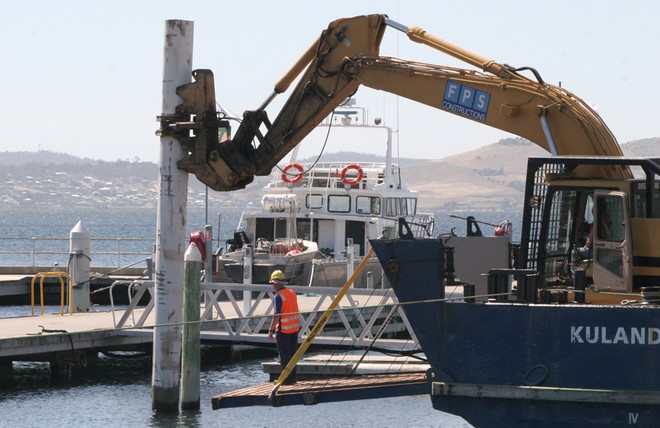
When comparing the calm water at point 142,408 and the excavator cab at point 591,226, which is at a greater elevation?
the excavator cab at point 591,226

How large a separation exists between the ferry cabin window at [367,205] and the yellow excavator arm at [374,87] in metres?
15.3

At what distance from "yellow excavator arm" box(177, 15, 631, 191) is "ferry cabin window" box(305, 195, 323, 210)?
1548 cm

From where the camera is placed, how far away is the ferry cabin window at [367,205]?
35719 millimetres

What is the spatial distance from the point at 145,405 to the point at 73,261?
6.17 m

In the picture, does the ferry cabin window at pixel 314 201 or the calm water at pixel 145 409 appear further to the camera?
the ferry cabin window at pixel 314 201

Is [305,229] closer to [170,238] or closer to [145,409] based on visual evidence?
[145,409]

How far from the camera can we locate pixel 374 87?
19344 millimetres

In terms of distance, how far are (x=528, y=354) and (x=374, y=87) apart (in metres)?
5.90

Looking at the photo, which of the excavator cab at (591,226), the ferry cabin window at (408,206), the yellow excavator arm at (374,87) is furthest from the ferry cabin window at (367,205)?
the excavator cab at (591,226)

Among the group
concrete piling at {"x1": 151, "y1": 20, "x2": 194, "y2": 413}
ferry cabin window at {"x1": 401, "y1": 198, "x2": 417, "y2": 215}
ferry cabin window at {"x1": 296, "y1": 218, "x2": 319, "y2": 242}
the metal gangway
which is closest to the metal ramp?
concrete piling at {"x1": 151, "y1": 20, "x2": 194, "y2": 413}

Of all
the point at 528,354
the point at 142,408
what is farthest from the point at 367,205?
the point at 528,354

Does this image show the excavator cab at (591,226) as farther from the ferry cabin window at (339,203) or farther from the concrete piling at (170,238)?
the ferry cabin window at (339,203)

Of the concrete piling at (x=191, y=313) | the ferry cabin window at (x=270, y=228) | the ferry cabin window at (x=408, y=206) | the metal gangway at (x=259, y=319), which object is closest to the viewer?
the concrete piling at (x=191, y=313)

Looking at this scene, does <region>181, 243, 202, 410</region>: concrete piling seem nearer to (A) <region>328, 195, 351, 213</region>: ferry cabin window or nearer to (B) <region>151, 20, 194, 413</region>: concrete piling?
(B) <region>151, 20, 194, 413</region>: concrete piling
